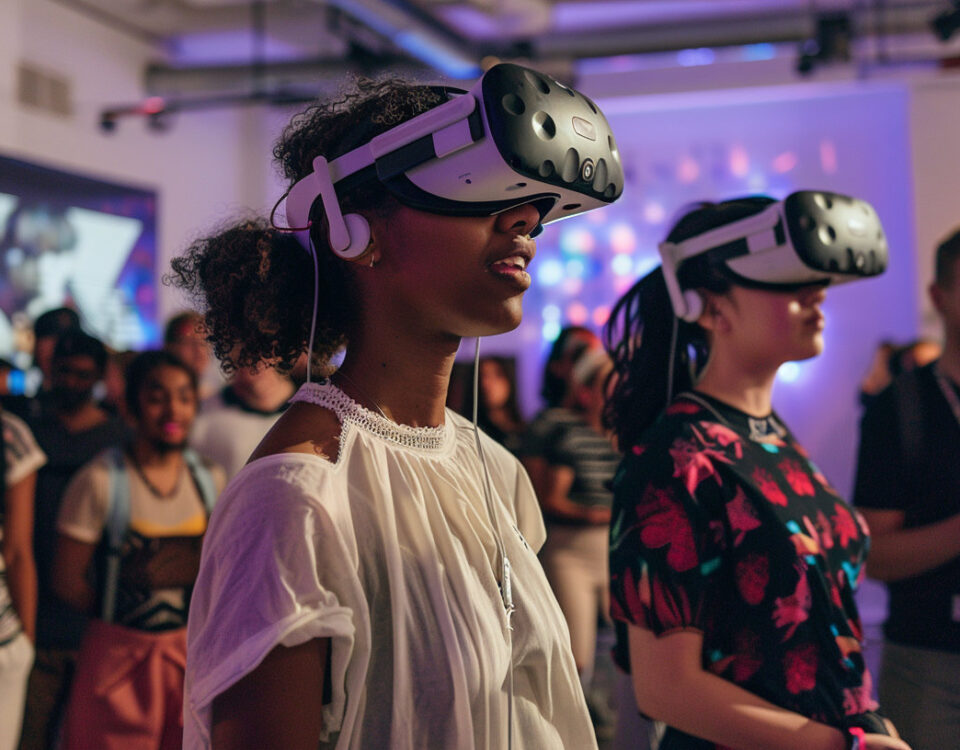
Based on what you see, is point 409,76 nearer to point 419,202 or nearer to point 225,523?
point 419,202

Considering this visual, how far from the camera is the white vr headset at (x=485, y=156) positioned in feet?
3.30

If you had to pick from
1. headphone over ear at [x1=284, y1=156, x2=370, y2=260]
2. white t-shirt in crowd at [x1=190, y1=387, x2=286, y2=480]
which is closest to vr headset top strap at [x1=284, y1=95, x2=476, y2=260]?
headphone over ear at [x1=284, y1=156, x2=370, y2=260]

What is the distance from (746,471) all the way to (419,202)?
0.77 meters

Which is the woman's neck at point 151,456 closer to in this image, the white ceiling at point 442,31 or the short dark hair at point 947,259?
the short dark hair at point 947,259

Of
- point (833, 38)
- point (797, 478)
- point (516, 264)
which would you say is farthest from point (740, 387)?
point (833, 38)

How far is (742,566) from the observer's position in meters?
1.48

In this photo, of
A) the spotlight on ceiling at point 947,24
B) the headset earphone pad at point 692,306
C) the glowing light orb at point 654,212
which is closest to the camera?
the headset earphone pad at point 692,306

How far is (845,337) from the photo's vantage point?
22.3ft

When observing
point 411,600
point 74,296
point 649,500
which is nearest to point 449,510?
point 411,600

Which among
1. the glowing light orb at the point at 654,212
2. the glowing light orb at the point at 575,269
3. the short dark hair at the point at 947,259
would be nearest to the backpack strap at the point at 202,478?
the short dark hair at the point at 947,259

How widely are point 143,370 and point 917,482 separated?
83.3 inches

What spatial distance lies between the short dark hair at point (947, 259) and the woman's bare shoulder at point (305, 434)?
5.56 feet

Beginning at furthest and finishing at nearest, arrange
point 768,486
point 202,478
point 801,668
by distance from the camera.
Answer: point 202,478
point 768,486
point 801,668

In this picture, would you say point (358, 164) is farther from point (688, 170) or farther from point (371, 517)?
point (688, 170)
